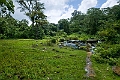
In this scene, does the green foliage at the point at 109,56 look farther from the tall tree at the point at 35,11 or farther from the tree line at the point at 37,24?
the tall tree at the point at 35,11

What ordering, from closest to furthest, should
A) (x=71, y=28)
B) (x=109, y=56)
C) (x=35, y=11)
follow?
(x=109, y=56) < (x=35, y=11) < (x=71, y=28)

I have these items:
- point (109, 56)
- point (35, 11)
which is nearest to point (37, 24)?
point (35, 11)

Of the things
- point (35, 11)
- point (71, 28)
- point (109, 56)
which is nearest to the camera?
point (109, 56)

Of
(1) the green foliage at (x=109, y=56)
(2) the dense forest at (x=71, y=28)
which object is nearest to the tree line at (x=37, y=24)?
(2) the dense forest at (x=71, y=28)

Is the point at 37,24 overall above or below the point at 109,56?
above

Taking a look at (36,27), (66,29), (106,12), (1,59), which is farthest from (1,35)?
(106,12)

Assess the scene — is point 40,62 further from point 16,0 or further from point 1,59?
point 16,0

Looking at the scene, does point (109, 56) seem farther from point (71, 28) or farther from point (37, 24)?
point (71, 28)

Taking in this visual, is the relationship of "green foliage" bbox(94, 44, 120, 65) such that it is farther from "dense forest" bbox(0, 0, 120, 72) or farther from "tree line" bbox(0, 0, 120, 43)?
"tree line" bbox(0, 0, 120, 43)

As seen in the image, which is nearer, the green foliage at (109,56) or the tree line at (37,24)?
the green foliage at (109,56)

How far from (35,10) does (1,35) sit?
409 inches

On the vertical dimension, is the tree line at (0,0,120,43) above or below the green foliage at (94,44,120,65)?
above

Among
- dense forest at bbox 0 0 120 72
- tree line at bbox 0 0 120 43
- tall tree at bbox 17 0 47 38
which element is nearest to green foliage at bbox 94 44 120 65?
dense forest at bbox 0 0 120 72

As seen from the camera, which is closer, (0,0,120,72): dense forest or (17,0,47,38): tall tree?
(0,0,120,72): dense forest
